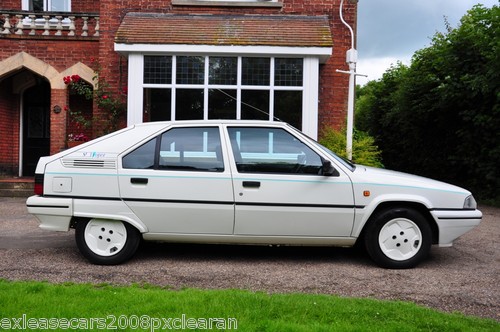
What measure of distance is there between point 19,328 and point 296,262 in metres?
3.17

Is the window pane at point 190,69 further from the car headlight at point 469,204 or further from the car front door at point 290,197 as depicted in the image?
the car headlight at point 469,204

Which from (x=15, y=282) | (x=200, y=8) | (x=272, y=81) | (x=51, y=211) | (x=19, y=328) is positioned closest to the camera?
(x=19, y=328)

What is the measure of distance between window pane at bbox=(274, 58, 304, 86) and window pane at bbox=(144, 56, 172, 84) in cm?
222

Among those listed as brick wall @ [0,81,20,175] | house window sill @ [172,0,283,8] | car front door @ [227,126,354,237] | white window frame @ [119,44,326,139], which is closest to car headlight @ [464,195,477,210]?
car front door @ [227,126,354,237]

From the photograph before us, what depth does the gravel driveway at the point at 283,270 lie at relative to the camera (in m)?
4.63

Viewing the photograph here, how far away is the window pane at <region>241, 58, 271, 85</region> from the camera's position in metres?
10.3

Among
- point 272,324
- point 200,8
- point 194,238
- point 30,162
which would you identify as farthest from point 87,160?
point 30,162

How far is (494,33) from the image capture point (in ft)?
38.5

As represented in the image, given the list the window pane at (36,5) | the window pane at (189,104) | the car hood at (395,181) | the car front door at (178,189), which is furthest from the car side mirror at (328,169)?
the window pane at (36,5)

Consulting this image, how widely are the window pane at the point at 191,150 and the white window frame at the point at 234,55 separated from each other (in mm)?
4731

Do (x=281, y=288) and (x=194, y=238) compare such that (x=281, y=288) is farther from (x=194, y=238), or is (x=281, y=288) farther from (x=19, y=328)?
(x=19, y=328)

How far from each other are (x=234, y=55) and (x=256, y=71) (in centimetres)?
56

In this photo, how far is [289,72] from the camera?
1028cm

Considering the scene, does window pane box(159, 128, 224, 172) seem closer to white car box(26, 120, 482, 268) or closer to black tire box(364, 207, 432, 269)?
white car box(26, 120, 482, 268)
